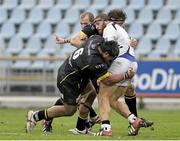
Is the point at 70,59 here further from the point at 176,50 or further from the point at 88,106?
the point at 176,50

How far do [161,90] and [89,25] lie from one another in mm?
11069

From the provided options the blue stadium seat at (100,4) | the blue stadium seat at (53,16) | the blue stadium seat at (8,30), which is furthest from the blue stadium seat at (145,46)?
the blue stadium seat at (8,30)

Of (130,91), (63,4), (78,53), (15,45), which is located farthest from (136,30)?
(78,53)

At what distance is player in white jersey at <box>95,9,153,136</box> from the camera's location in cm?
937

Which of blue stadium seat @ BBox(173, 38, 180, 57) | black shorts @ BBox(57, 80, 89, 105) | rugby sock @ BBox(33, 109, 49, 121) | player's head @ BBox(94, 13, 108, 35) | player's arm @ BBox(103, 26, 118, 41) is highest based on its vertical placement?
player's head @ BBox(94, 13, 108, 35)

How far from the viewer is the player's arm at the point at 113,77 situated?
29.7 ft

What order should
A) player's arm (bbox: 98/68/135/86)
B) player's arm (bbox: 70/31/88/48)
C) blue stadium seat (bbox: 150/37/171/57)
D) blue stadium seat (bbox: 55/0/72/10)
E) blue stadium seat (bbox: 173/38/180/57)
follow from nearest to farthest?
player's arm (bbox: 98/68/135/86)
player's arm (bbox: 70/31/88/48)
blue stadium seat (bbox: 173/38/180/57)
blue stadium seat (bbox: 150/37/171/57)
blue stadium seat (bbox: 55/0/72/10)

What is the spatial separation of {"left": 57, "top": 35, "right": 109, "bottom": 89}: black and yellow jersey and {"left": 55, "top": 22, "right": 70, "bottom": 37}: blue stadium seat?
90.7 feet

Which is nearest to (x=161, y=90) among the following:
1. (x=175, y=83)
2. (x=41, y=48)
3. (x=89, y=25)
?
(x=175, y=83)

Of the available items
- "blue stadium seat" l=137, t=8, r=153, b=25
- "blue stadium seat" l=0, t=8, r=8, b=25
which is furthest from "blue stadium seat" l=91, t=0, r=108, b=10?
"blue stadium seat" l=0, t=8, r=8, b=25

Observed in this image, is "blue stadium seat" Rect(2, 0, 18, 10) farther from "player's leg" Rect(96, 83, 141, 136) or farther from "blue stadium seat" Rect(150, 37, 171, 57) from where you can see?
"player's leg" Rect(96, 83, 141, 136)

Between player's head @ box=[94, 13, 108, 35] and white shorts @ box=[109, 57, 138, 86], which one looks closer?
white shorts @ box=[109, 57, 138, 86]

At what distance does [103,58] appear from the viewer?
29.7ft

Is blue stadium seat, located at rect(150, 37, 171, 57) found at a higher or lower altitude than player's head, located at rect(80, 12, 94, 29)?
lower
